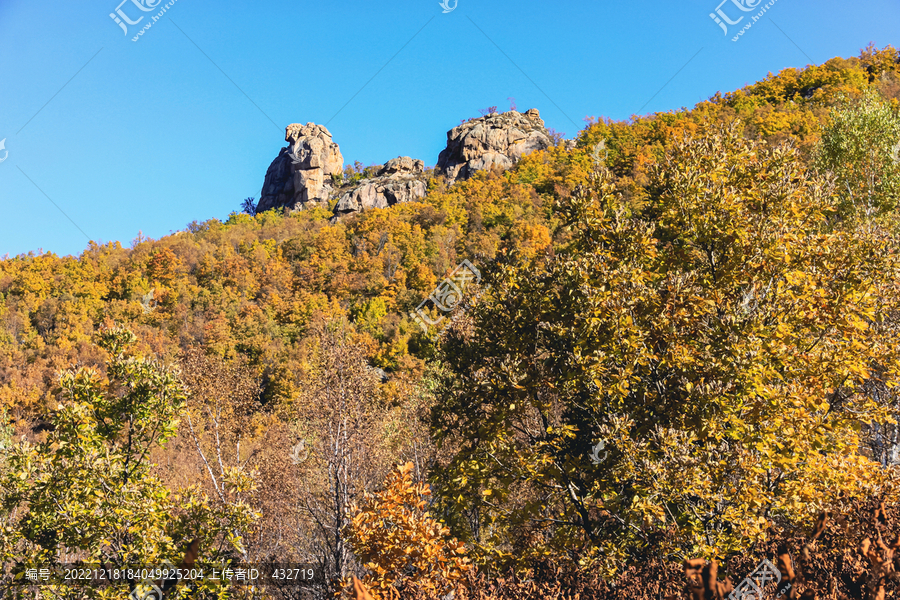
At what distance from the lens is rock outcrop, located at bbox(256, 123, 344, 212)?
359 ft

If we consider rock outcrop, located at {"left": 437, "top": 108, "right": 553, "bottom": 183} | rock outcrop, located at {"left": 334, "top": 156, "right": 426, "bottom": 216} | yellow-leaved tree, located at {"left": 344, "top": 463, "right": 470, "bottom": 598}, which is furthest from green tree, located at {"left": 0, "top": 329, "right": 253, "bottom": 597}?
rock outcrop, located at {"left": 437, "top": 108, "right": 553, "bottom": 183}

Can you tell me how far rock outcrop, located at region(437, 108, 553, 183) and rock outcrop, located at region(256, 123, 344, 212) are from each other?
959 inches

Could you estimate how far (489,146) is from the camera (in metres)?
95.5

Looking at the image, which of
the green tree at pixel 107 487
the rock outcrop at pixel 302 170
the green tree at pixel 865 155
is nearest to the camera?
the green tree at pixel 107 487

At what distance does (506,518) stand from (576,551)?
3.24 ft

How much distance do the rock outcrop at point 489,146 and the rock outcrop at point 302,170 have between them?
959 inches

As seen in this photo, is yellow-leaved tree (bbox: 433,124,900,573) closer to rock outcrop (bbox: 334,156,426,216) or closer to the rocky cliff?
rock outcrop (bbox: 334,156,426,216)

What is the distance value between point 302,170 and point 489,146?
126 ft

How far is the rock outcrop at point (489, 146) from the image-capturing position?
94125 millimetres

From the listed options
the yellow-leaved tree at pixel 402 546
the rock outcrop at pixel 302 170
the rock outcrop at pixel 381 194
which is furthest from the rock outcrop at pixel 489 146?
the yellow-leaved tree at pixel 402 546

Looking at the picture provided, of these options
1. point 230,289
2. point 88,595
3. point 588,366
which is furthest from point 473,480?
point 230,289

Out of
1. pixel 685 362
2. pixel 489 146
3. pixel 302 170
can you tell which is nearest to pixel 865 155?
pixel 685 362

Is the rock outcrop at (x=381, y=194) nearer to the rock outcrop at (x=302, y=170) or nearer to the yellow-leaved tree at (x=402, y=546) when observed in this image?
the rock outcrop at (x=302, y=170)

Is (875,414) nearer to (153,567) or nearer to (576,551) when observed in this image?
(576,551)
